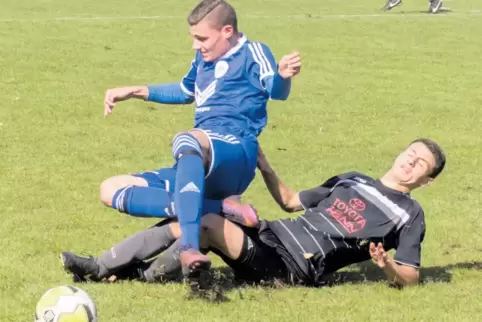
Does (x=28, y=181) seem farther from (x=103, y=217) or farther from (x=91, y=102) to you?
(x=91, y=102)

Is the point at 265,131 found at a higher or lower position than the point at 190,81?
lower

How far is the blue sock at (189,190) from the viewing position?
5.84 metres

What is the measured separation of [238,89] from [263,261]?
1305mm

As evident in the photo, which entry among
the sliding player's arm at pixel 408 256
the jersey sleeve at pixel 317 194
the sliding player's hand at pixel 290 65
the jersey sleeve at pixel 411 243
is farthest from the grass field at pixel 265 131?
the sliding player's hand at pixel 290 65

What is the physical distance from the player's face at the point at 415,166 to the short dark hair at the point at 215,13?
1633 mm

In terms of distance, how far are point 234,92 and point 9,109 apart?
331 inches

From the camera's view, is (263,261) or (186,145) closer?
(186,145)

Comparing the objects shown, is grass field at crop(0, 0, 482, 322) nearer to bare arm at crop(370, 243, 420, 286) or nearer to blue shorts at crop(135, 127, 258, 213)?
bare arm at crop(370, 243, 420, 286)

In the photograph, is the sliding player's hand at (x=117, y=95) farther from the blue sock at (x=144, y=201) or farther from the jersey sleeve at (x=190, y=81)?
the blue sock at (x=144, y=201)

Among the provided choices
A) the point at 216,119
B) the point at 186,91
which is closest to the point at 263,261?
the point at 216,119

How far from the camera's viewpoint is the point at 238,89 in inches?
266

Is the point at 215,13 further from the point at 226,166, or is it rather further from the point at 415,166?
the point at 415,166

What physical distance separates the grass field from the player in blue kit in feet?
2.23

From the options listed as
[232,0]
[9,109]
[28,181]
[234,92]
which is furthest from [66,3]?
[234,92]
